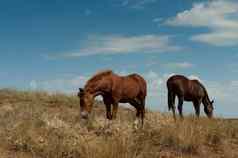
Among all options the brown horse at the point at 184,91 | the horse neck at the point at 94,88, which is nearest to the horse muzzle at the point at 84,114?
the horse neck at the point at 94,88

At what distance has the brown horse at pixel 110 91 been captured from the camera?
13891mm

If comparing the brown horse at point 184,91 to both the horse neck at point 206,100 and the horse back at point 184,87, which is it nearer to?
the horse back at point 184,87

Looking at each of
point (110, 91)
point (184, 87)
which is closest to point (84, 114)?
point (110, 91)

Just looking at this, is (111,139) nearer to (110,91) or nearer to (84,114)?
(84,114)

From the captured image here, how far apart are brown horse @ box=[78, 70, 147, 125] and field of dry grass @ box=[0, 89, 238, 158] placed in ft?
2.37

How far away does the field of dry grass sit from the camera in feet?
30.3

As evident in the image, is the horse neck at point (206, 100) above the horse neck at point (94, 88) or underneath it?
underneath

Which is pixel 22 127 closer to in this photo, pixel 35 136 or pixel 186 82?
pixel 35 136

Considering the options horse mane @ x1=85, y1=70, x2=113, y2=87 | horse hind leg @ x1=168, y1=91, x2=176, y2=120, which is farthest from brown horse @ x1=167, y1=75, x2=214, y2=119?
horse mane @ x1=85, y1=70, x2=113, y2=87

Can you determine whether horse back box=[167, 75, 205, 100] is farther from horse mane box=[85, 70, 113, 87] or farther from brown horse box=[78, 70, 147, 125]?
horse mane box=[85, 70, 113, 87]

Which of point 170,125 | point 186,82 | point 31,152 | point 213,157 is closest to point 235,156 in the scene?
point 213,157

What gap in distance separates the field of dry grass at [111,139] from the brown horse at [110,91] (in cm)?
72

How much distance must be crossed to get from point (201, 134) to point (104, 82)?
3.82 metres

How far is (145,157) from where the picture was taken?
9.45m
